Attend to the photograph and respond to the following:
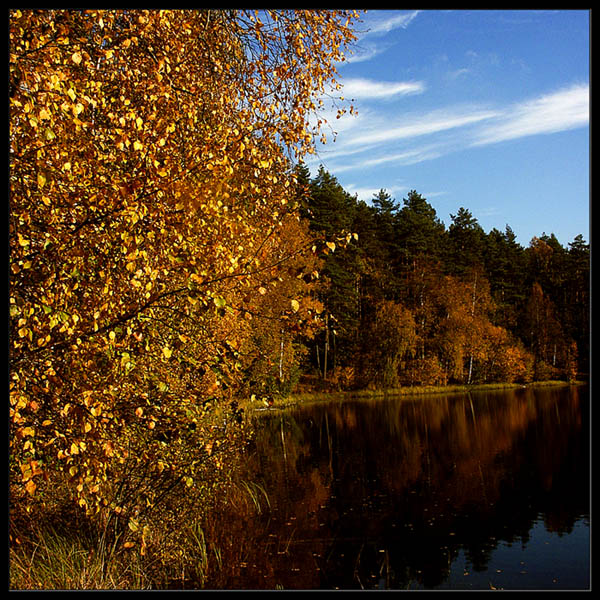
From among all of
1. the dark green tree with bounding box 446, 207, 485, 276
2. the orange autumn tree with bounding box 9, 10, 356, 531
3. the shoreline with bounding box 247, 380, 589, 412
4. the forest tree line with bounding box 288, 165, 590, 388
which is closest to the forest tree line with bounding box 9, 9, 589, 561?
the orange autumn tree with bounding box 9, 10, 356, 531

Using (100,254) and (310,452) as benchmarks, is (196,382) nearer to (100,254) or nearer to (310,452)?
(100,254)

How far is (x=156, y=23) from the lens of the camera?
5.59m

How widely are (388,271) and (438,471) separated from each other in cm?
2652

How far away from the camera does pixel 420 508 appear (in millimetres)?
11461

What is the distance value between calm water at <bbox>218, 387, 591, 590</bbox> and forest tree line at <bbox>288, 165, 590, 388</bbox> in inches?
539

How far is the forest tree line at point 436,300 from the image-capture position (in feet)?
118

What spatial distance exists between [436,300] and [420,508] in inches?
1142

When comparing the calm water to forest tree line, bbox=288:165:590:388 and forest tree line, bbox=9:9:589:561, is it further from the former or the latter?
forest tree line, bbox=288:165:590:388

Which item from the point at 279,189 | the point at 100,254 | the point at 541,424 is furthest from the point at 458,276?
the point at 100,254

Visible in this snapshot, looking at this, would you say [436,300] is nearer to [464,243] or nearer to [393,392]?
[393,392]

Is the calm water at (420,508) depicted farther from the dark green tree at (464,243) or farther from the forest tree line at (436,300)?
the dark green tree at (464,243)

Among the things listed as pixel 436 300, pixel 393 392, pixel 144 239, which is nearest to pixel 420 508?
pixel 144 239

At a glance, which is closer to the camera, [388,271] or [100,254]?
[100,254]

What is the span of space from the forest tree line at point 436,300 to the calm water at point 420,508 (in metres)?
13.7
